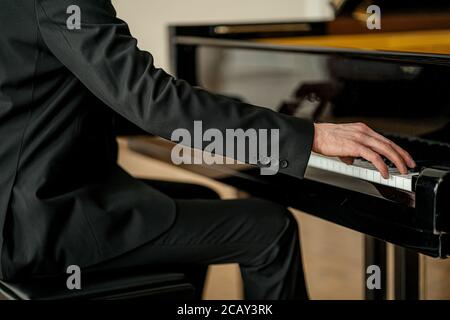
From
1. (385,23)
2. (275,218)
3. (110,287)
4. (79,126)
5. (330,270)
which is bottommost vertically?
(330,270)

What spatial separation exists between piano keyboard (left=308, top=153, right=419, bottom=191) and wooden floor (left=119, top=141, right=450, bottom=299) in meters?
0.75

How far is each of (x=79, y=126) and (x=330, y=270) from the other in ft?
7.13

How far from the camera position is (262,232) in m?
2.10

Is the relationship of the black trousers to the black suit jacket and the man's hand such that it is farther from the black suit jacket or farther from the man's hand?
the man's hand

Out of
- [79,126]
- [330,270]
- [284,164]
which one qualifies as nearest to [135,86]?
[79,126]

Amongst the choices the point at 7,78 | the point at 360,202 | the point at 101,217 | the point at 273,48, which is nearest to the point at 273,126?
the point at 360,202

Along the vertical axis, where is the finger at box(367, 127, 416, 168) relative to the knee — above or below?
above


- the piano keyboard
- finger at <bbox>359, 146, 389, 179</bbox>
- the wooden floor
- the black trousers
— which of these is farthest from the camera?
the wooden floor

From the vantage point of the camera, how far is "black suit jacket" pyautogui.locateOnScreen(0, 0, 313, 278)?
176 cm

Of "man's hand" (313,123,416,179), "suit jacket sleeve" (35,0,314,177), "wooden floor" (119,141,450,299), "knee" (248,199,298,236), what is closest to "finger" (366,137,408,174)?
"man's hand" (313,123,416,179)

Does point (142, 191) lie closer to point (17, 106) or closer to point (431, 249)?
point (17, 106)

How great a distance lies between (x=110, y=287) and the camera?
1951mm

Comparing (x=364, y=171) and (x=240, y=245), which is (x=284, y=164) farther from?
(x=240, y=245)

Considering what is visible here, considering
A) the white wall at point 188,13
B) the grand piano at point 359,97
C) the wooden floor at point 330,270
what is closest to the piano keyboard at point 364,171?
the grand piano at point 359,97
